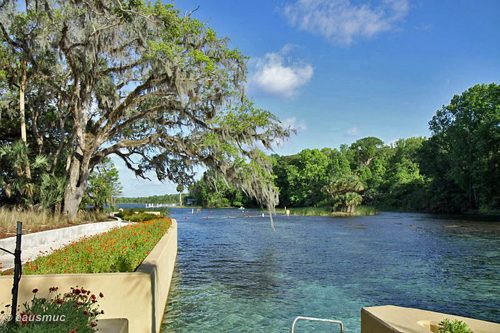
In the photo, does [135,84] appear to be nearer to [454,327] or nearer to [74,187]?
[74,187]

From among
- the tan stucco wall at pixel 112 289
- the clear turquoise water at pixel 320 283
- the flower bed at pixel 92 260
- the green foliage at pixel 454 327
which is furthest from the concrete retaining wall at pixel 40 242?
the green foliage at pixel 454 327

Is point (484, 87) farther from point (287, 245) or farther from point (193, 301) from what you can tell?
point (193, 301)

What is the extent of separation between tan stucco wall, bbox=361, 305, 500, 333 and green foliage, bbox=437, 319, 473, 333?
166 millimetres

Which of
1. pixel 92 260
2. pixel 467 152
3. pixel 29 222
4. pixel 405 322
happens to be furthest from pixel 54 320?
pixel 467 152

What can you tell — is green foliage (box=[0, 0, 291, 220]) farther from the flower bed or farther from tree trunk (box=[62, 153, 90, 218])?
the flower bed

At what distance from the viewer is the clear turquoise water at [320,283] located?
8234mm

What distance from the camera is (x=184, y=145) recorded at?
1565 centimetres

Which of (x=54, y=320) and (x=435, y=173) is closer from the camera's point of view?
(x=54, y=320)

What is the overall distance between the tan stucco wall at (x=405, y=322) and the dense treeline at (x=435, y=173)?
473 inches

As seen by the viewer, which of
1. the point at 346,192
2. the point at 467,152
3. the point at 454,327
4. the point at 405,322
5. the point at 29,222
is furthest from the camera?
the point at 346,192

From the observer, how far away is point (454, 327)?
11.6 feet

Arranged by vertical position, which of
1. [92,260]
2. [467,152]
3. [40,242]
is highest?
[467,152]

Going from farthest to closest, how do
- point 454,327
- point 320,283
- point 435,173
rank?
point 435,173 → point 320,283 → point 454,327

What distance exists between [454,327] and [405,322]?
478 mm
